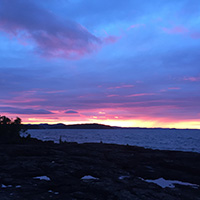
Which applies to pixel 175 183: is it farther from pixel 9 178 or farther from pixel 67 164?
pixel 9 178

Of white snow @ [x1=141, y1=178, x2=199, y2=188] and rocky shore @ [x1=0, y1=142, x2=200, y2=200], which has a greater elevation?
rocky shore @ [x1=0, y1=142, x2=200, y2=200]

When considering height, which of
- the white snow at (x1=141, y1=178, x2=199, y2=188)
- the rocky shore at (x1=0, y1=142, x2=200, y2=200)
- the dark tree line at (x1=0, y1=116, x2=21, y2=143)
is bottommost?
the white snow at (x1=141, y1=178, x2=199, y2=188)

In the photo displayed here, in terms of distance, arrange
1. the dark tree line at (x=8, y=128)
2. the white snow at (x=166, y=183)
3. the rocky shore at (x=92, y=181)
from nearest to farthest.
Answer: the rocky shore at (x=92, y=181)
the white snow at (x=166, y=183)
the dark tree line at (x=8, y=128)

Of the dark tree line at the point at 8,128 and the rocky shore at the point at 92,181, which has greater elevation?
the dark tree line at the point at 8,128

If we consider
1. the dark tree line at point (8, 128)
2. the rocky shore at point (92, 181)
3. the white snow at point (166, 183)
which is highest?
the dark tree line at point (8, 128)

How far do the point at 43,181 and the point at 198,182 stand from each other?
11.7 m

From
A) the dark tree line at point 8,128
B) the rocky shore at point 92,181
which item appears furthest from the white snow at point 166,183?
the dark tree line at point 8,128

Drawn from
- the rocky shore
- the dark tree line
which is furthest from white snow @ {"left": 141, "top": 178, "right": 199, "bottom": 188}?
the dark tree line

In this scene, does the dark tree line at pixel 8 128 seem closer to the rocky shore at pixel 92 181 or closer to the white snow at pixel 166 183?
the rocky shore at pixel 92 181

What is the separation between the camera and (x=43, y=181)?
12945 mm

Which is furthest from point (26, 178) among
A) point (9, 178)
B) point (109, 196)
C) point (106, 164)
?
point (106, 164)

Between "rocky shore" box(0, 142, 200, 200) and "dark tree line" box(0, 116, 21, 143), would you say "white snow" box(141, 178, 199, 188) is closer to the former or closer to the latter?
"rocky shore" box(0, 142, 200, 200)

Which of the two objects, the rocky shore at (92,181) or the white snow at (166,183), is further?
the white snow at (166,183)

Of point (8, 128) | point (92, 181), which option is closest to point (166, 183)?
point (92, 181)
